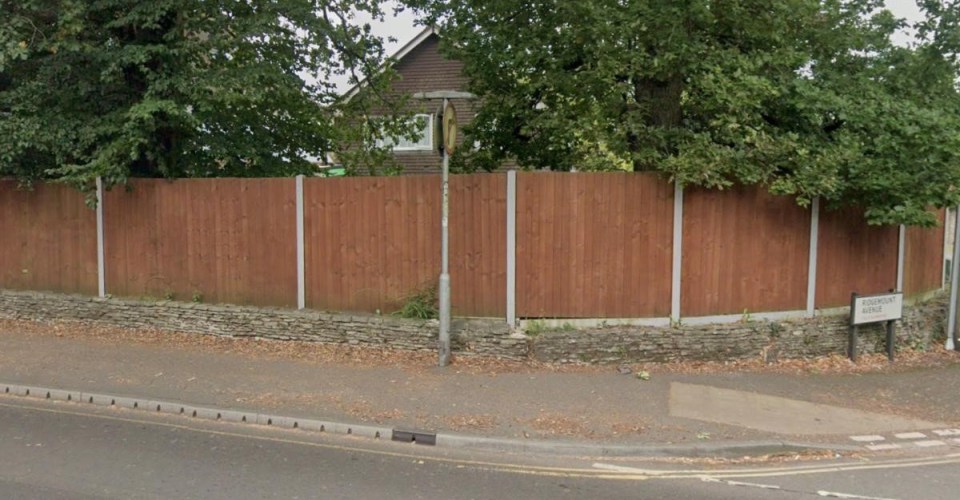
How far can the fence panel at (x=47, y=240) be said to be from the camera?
1108 cm

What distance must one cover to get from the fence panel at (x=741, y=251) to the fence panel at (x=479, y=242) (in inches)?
92.3

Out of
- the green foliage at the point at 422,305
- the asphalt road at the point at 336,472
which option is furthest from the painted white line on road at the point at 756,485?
the green foliage at the point at 422,305

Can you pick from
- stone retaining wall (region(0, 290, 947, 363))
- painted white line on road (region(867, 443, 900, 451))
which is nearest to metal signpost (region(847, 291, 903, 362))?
stone retaining wall (region(0, 290, 947, 363))

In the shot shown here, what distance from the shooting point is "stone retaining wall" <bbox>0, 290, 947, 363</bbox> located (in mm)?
8625

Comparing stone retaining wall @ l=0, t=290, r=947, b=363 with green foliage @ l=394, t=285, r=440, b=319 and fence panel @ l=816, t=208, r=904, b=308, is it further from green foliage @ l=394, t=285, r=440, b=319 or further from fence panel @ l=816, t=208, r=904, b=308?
fence panel @ l=816, t=208, r=904, b=308

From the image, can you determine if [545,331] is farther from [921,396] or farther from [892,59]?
[892,59]

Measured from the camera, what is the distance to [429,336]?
895 cm

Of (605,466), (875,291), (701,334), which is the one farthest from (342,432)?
(875,291)

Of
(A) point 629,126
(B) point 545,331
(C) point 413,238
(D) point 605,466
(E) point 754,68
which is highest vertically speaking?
(E) point 754,68

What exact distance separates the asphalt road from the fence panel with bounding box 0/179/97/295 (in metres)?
5.32

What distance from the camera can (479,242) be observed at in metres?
9.01

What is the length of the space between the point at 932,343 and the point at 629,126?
588 cm

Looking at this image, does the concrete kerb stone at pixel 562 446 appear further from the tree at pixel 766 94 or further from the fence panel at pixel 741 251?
the tree at pixel 766 94

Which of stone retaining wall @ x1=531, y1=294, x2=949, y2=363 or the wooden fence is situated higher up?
the wooden fence
